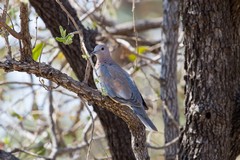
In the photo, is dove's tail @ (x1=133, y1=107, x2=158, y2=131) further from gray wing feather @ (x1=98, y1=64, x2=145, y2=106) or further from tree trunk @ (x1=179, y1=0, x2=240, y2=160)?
tree trunk @ (x1=179, y1=0, x2=240, y2=160)

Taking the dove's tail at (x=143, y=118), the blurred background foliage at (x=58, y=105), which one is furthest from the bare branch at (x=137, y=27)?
the dove's tail at (x=143, y=118)

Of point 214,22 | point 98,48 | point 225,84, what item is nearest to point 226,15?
point 214,22

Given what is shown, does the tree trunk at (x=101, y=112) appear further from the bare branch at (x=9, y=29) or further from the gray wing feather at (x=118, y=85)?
the bare branch at (x=9, y=29)

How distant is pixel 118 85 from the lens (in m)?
4.04

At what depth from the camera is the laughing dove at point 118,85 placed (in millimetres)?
3754

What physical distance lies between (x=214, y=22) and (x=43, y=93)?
2543 mm

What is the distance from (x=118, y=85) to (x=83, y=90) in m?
0.82

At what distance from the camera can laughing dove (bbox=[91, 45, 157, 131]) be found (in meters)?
3.75

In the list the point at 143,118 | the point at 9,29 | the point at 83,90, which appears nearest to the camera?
the point at 9,29

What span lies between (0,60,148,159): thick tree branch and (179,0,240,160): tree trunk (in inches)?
13.9

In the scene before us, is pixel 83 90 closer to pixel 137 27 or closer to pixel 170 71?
pixel 170 71

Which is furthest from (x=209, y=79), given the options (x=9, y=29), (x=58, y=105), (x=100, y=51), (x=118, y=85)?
(x=58, y=105)

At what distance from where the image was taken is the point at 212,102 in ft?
11.7

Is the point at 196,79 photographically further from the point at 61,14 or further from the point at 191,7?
the point at 61,14
